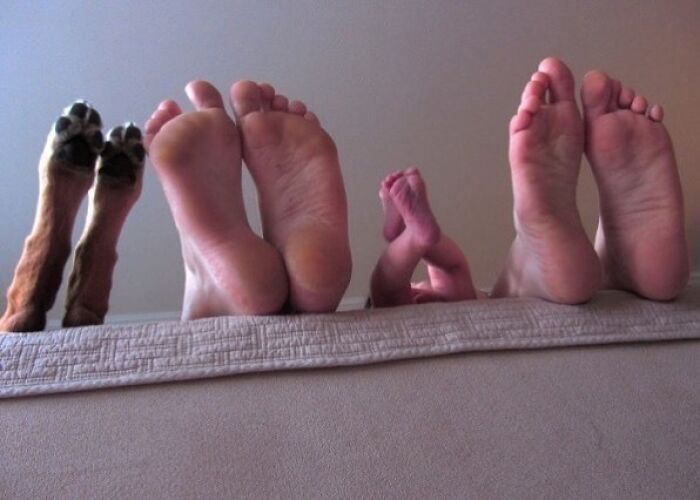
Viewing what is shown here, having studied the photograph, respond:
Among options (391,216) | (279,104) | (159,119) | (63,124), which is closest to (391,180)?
(391,216)

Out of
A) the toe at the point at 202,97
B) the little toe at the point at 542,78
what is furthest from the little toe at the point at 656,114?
the toe at the point at 202,97

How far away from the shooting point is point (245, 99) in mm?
738

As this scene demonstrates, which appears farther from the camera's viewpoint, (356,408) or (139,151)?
(139,151)

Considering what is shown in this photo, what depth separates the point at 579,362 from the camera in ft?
1.90

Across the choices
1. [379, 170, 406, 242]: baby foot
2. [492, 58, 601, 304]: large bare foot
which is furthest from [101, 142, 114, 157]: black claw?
[492, 58, 601, 304]: large bare foot

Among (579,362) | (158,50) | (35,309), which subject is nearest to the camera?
(579,362)

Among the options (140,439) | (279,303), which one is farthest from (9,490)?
(279,303)

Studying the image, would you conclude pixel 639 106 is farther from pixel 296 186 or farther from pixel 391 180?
pixel 296 186

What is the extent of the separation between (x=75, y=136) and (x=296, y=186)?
0.26 metres

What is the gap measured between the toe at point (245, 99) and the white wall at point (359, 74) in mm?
748

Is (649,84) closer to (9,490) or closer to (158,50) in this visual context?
(158,50)

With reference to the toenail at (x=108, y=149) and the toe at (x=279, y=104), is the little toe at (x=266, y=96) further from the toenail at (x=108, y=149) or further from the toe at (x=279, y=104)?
the toenail at (x=108, y=149)

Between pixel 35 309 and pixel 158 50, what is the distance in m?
0.89

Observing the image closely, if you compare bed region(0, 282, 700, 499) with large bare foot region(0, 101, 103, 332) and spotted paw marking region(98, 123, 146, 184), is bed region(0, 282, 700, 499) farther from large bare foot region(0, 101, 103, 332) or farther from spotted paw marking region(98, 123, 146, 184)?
spotted paw marking region(98, 123, 146, 184)
